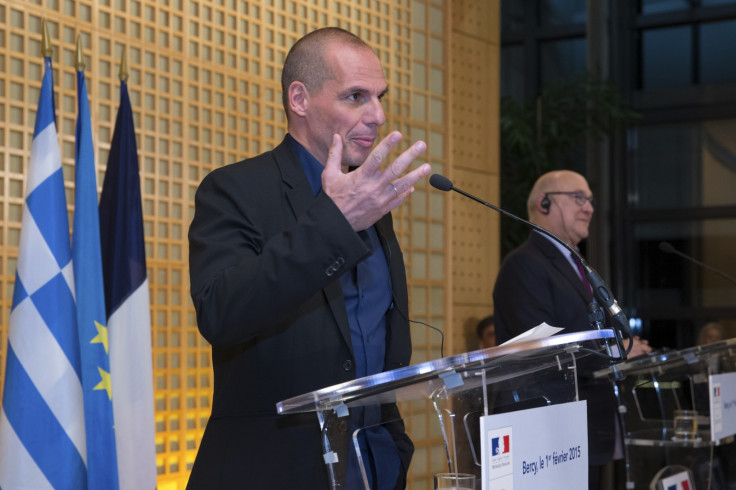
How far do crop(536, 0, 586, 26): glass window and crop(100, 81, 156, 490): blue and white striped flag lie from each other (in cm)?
758

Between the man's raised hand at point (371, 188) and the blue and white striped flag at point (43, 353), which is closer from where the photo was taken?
the man's raised hand at point (371, 188)

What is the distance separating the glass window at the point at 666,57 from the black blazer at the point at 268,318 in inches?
324

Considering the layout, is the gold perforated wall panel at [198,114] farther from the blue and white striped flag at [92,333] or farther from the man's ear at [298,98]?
the man's ear at [298,98]

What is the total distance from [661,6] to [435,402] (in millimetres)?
8956

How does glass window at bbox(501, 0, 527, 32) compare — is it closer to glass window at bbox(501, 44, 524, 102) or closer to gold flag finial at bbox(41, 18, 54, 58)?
glass window at bbox(501, 44, 524, 102)

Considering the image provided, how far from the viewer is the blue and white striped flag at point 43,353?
9.51ft

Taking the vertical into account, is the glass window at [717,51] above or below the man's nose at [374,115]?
above

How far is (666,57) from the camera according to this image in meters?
9.48

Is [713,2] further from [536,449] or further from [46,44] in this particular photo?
[536,449]

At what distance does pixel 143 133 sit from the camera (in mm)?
3988

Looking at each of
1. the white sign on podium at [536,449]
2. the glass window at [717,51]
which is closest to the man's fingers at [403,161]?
the white sign on podium at [536,449]

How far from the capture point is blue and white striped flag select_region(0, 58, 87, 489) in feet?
9.51

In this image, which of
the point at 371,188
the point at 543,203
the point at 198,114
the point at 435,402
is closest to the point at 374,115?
the point at 371,188

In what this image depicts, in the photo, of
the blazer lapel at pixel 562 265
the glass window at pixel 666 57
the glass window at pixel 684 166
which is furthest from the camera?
the glass window at pixel 666 57
